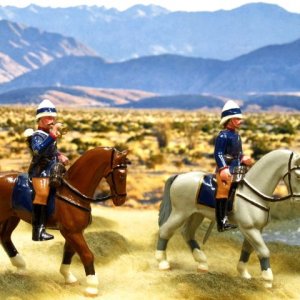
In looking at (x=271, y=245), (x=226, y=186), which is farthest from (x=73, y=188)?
(x=271, y=245)

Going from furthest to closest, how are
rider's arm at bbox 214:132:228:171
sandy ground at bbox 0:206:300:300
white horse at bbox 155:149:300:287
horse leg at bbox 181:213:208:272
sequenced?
horse leg at bbox 181:213:208:272 < rider's arm at bbox 214:132:228:171 < white horse at bbox 155:149:300:287 < sandy ground at bbox 0:206:300:300

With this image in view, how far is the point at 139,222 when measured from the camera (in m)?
19.4

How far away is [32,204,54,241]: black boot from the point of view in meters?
11.2

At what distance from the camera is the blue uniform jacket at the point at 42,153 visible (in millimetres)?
11164

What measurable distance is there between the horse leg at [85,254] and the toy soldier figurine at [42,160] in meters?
0.37

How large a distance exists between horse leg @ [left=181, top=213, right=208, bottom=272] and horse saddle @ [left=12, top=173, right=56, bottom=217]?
11.1 feet

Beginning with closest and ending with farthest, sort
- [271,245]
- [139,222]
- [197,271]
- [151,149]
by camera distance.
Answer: [197,271] < [271,245] < [139,222] < [151,149]

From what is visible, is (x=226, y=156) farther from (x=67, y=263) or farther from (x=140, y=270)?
(x=67, y=263)

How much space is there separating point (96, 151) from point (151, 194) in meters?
16.5

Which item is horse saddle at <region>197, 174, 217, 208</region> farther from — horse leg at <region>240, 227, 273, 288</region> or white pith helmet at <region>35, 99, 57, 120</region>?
white pith helmet at <region>35, 99, 57, 120</region>

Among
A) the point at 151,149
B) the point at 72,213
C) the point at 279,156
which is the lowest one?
the point at 151,149

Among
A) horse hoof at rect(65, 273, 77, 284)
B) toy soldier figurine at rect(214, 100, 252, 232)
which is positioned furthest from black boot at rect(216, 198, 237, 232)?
horse hoof at rect(65, 273, 77, 284)

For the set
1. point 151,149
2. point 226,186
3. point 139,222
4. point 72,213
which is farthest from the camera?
point 151,149

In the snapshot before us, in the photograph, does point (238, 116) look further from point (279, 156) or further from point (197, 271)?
point (197, 271)
